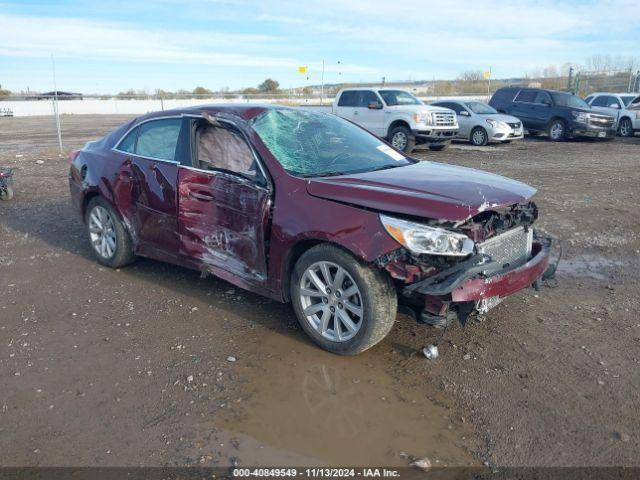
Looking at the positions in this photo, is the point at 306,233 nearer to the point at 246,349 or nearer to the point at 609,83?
the point at 246,349

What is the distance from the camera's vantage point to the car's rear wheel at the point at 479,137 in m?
18.4

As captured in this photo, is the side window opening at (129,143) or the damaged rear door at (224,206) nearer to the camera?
the damaged rear door at (224,206)

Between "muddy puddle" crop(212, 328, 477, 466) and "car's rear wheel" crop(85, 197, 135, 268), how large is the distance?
2.39 m

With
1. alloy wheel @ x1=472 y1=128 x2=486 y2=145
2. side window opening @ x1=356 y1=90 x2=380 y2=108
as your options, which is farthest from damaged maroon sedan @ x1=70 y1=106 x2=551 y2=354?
alloy wheel @ x1=472 y1=128 x2=486 y2=145

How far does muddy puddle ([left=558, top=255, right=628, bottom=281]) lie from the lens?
5613 millimetres

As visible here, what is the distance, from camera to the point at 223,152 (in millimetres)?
4680

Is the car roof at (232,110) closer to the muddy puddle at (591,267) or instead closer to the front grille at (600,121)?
the muddy puddle at (591,267)

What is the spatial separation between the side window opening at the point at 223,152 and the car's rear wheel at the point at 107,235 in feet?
4.37

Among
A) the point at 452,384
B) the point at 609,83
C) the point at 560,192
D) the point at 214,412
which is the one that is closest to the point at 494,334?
the point at 452,384

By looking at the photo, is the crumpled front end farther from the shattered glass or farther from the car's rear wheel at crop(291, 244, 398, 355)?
the shattered glass

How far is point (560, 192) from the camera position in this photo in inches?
380

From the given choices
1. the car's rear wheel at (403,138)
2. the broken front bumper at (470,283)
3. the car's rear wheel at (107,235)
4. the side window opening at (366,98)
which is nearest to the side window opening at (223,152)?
the car's rear wheel at (107,235)

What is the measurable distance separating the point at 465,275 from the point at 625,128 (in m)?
21.4

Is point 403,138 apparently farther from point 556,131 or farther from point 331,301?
point 331,301
